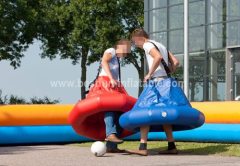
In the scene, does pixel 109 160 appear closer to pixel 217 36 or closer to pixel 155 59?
pixel 155 59

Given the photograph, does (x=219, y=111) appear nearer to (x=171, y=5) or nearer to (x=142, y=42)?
(x=142, y=42)

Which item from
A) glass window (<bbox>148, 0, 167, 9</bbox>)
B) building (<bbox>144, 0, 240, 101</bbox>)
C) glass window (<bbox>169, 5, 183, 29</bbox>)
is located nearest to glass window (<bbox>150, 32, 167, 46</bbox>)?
building (<bbox>144, 0, 240, 101</bbox>)

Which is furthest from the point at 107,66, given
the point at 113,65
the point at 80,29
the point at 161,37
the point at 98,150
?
the point at 80,29

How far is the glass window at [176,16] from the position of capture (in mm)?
27533

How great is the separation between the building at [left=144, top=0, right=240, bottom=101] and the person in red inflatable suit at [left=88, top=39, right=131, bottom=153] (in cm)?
1545

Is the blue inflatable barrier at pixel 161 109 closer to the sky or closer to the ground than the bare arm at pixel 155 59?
closer to the ground

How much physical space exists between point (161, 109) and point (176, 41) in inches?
758

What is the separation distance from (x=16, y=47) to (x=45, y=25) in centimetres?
235

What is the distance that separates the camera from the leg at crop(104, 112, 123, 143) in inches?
357

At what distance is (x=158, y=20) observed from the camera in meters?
28.9

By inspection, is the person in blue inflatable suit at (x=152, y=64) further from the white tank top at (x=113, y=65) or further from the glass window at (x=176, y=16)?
the glass window at (x=176, y=16)

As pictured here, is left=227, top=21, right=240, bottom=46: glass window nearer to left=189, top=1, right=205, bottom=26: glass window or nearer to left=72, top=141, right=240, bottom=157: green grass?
left=189, top=1, right=205, bottom=26: glass window

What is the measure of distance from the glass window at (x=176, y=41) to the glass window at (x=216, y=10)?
1793mm

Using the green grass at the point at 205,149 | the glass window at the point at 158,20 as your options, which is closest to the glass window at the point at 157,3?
the glass window at the point at 158,20
